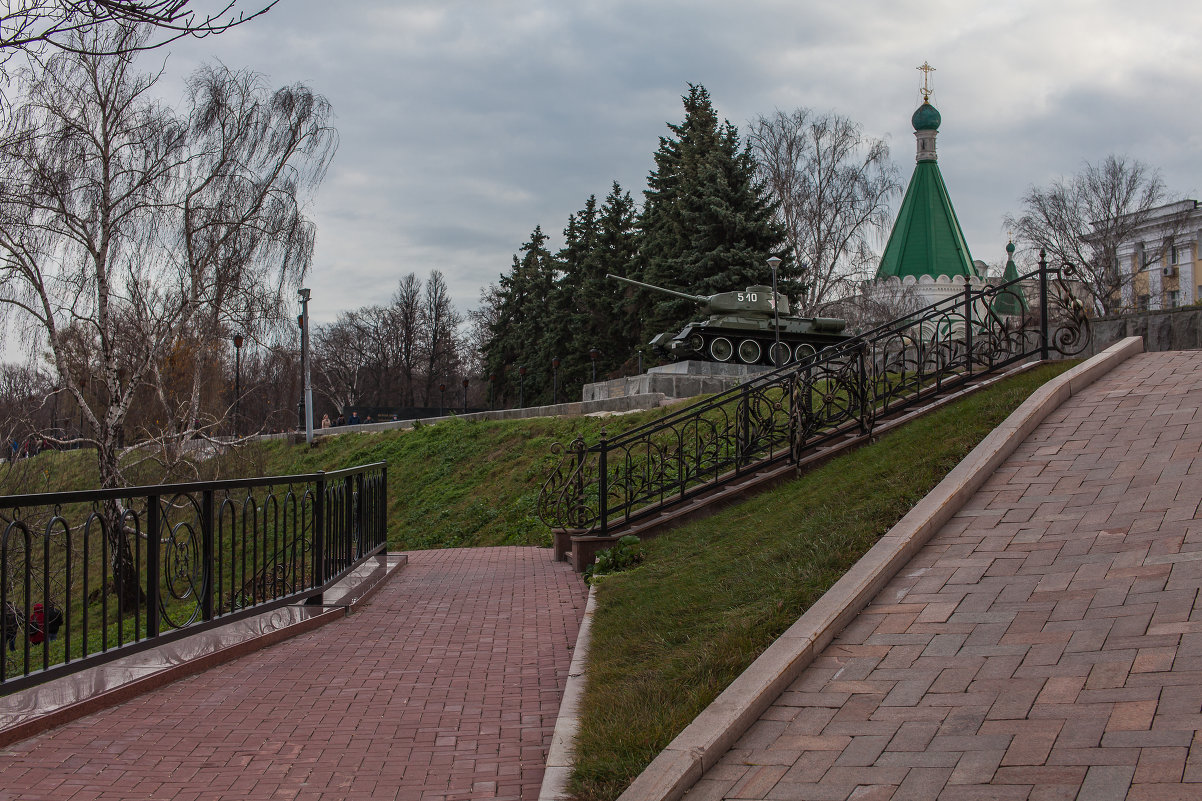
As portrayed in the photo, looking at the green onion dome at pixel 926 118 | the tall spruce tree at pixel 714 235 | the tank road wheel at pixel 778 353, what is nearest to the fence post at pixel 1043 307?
the tank road wheel at pixel 778 353

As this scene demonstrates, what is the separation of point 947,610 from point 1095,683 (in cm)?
A: 110

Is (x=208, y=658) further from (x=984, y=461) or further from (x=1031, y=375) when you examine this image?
(x=1031, y=375)

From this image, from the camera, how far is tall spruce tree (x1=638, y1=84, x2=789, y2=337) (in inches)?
1172

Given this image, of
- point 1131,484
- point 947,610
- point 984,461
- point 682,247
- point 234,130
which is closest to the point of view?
point 947,610

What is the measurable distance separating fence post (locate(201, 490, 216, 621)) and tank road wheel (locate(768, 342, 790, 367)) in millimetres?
19874

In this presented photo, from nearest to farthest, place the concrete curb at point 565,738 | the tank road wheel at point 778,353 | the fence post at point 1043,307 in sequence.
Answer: the concrete curb at point 565,738 < the fence post at point 1043,307 < the tank road wheel at point 778,353

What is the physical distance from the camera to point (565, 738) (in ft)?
12.2

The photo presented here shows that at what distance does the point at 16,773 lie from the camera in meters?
3.44

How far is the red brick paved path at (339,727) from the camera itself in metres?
3.41

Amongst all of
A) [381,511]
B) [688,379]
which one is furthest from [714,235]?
[381,511]

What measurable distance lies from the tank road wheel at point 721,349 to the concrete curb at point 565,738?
18.9 m

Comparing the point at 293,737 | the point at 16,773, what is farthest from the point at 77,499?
the point at 293,737

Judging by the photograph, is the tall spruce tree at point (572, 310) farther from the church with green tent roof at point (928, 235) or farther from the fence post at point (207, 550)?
the fence post at point (207, 550)

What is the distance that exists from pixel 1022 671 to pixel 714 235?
27.9m
